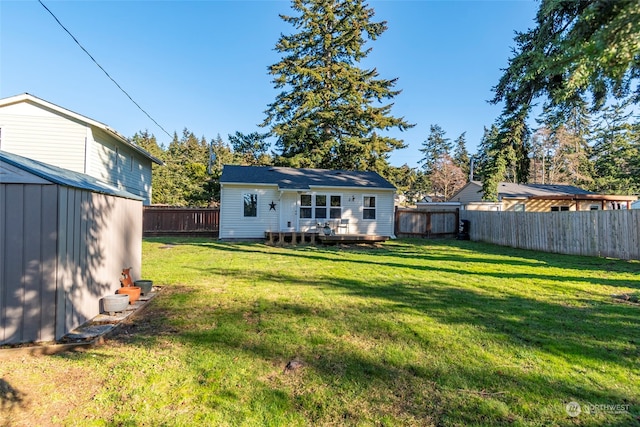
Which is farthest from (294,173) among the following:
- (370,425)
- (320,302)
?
(370,425)

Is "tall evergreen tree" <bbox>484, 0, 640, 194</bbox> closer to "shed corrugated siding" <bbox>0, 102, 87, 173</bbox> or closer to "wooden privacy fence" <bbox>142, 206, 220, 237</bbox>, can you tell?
"shed corrugated siding" <bbox>0, 102, 87, 173</bbox>

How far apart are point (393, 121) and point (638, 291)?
20.4 m

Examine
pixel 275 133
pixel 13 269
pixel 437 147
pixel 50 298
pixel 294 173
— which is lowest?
pixel 50 298

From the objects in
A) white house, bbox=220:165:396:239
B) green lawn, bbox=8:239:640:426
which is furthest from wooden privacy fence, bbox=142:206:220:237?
green lawn, bbox=8:239:640:426

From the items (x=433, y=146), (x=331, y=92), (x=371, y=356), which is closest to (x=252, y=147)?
(x=331, y=92)

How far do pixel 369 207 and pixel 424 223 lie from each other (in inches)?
157

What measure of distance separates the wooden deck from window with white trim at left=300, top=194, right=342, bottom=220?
53.8 inches

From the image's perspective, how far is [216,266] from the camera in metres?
8.16

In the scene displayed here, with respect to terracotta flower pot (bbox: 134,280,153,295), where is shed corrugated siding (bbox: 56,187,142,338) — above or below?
above

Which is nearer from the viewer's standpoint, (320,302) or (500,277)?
(320,302)

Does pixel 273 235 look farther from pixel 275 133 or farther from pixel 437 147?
pixel 437 147

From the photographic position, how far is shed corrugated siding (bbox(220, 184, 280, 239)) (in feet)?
48.0

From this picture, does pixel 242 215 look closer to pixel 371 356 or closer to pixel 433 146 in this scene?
pixel 371 356

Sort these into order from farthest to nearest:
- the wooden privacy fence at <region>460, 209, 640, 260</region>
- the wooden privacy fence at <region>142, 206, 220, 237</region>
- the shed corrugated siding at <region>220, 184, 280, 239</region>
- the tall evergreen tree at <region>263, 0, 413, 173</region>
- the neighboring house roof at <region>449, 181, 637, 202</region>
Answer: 1. the tall evergreen tree at <region>263, 0, 413, 173</region>
2. the neighboring house roof at <region>449, 181, 637, 202</region>
3. the wooden privacy fence at <region>142, 206, 220, 237</region>
4. the shed corrugated siding at <region>220, 184, 280, 239</region>
5. the wooden privacy fence at <region>460, 209, 640, 260</region>
